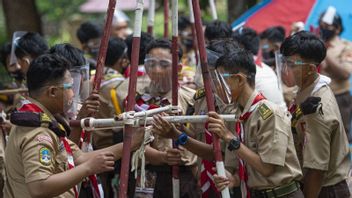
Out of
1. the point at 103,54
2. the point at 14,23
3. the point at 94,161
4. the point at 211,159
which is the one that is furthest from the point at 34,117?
the point at 14,23

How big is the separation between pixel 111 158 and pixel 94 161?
117 millimetres

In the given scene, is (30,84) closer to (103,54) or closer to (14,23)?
(103,54)

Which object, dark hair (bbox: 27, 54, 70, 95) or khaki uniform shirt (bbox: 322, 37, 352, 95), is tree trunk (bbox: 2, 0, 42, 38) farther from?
dark hair (bbox: 27, 54, 70, 95)

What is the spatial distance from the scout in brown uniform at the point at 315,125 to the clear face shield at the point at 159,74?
1.13 metres

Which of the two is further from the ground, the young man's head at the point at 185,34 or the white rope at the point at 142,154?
the young man's head at the point at 185,34

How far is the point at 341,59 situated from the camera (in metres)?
8.40

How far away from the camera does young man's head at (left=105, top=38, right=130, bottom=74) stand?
287 inches

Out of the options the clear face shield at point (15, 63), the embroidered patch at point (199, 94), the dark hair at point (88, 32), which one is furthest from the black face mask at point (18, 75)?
the dark hair at point (88, 32)

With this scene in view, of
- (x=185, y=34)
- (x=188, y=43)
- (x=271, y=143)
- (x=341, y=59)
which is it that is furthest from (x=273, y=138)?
(x=185, y=34)

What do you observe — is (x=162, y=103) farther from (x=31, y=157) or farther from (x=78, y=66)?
(x=31, y=157)

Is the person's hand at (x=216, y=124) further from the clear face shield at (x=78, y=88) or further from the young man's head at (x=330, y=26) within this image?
the young man's head at (x=330, y=26)

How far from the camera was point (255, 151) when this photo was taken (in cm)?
483

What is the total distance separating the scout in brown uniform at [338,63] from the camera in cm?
836

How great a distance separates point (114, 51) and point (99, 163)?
3.06 meters
